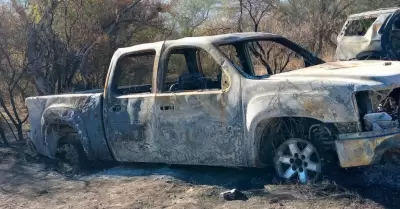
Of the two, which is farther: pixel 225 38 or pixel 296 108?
pixel 225 38

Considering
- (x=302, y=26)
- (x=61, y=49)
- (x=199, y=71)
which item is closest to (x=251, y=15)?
(x=302, y=26)

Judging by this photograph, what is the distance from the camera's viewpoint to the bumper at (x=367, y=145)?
497 cm

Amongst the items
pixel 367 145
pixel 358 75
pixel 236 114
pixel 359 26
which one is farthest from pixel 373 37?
pixel 367 145

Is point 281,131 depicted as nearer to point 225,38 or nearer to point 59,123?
point 225,38

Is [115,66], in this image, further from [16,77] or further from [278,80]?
[16,77]

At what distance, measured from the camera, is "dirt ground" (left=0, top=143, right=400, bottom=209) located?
5.22 meters

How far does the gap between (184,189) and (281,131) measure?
1.27 m

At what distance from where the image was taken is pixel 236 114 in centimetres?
584

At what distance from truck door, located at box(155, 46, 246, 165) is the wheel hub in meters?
0.42

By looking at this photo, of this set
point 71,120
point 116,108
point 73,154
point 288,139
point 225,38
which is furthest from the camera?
point 73,154

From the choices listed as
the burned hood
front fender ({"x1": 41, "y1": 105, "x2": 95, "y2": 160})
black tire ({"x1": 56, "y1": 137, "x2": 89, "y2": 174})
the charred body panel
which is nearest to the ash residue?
the burned hood

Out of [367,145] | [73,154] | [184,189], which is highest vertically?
[367,145]

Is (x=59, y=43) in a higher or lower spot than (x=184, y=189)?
higher

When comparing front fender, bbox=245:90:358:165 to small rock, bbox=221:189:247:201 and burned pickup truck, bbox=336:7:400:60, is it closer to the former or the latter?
small rock, bbox=221:189:247:201
